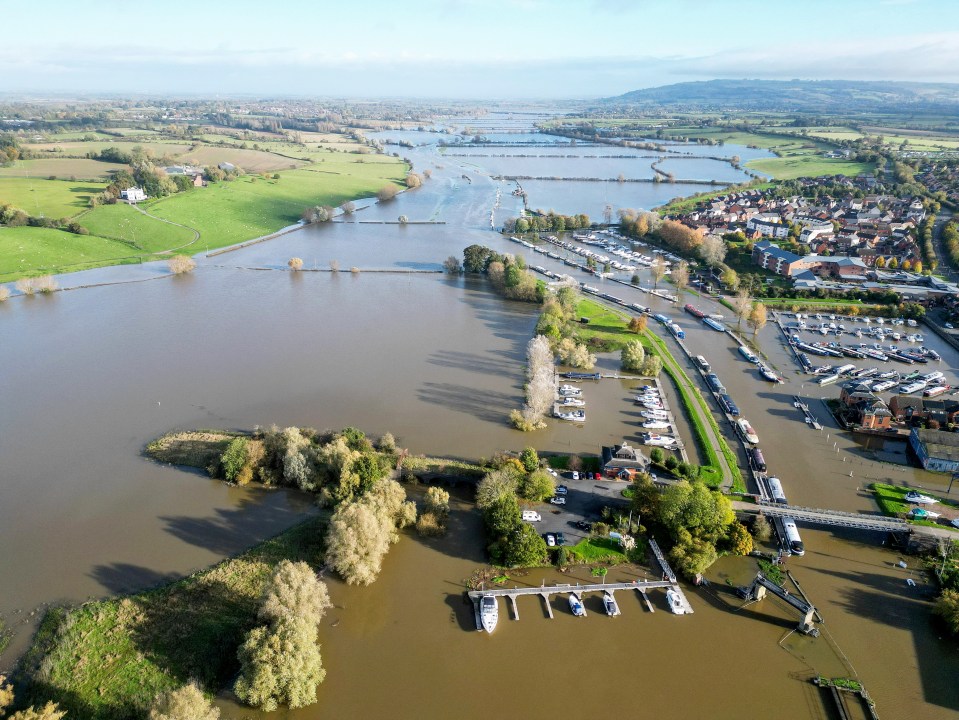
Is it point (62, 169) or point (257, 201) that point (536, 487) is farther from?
point (62, 169)

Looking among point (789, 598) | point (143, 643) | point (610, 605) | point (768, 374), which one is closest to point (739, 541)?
point (789, 598)

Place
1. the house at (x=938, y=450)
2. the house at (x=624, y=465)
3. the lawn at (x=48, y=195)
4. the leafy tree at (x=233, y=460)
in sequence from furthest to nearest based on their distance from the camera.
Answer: the lawn at (x=48, y=195) → the house at (x=938, y=450) → the house at (x=624, y=465) → the leafy tree at (x=233, y=460)

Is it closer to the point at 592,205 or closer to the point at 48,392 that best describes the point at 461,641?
the point at 48,392

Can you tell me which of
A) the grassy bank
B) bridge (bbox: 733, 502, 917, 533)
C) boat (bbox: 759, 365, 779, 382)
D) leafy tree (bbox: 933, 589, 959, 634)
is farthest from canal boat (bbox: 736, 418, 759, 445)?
the grassy bank

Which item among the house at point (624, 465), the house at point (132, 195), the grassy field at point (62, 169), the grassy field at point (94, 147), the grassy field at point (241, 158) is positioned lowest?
the house at point (624, 465)

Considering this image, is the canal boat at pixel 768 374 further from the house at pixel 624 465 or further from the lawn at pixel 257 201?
the lawn at pixel 257 201

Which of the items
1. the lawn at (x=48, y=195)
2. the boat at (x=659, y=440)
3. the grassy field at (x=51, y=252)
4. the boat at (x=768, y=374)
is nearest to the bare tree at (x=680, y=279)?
the boat at (x=768, y=374)

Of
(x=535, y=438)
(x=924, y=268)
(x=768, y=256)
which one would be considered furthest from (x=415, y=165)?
(x=535, y=438)
